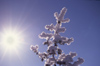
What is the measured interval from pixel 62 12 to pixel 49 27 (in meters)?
1.73

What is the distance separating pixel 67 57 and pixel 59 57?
851 mm

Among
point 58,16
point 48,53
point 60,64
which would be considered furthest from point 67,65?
point 58,16

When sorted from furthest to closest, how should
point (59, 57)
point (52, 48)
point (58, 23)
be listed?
point (58, 23), point (59, 57), point (52, 48)

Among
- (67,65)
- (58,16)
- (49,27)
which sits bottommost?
(67,65)

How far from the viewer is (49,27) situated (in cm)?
1157

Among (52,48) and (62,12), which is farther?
(62,12)

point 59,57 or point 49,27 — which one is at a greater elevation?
point 49,27

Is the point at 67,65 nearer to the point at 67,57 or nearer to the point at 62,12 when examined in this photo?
the point at 67,57

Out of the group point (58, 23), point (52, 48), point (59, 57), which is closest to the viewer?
point (52, 48)

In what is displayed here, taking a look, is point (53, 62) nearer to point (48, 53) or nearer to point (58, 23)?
point (48, 53)

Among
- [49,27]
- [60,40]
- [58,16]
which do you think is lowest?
[60,40]

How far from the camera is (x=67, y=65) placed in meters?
10.7

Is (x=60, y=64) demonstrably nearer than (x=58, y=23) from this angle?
Yes

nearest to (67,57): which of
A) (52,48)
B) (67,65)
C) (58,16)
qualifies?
(67,65)
